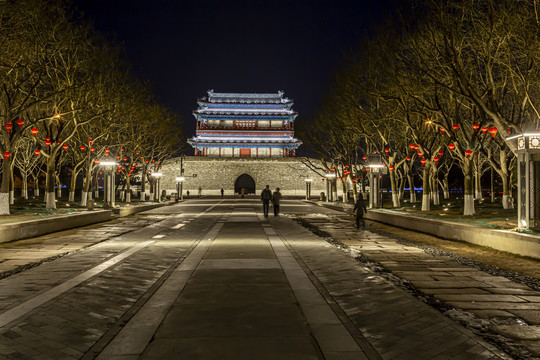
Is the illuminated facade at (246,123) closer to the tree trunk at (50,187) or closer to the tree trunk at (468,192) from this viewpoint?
the tree trunk at (50,187)

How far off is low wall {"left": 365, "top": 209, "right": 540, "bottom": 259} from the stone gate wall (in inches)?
2667

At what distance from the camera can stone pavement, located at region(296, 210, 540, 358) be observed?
5.55m

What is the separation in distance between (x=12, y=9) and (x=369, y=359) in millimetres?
20366

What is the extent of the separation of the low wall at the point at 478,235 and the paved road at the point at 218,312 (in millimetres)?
4060

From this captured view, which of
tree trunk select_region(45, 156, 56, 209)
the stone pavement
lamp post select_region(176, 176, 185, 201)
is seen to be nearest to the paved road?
the stone pavement

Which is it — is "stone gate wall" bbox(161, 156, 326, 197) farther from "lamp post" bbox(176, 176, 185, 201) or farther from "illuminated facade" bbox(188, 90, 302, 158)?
"lamp post" bbox(176, 176, 185, 201)

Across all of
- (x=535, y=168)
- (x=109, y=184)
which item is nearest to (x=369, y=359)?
(x=535, y=168)

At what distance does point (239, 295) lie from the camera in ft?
24.7

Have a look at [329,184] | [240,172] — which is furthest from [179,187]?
[240,172]

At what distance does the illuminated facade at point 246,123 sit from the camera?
89.5 m

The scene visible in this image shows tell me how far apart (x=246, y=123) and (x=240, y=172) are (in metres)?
8.36

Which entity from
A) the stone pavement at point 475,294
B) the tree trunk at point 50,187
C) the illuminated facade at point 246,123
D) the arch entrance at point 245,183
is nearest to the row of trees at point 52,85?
the tree trunk at point 50,187

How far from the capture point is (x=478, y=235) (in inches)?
577

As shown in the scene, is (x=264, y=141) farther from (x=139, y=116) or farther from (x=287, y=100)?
(x=139, y=116)
